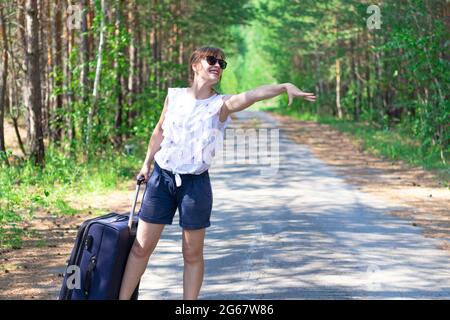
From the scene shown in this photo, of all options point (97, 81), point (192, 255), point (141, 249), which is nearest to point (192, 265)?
point (192, 255)

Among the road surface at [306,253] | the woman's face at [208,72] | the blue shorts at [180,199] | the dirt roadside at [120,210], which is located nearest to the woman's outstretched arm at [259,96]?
the woman's face at [208,72]

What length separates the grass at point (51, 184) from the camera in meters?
10.8

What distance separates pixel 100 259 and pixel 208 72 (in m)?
1.44

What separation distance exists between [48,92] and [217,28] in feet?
58.6

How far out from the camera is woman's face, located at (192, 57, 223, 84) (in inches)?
214

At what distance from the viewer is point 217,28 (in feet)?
141

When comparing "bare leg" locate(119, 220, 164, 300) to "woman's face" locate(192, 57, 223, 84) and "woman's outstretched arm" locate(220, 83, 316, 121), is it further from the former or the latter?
"woman's face" locate(192, 57, 223, 84)

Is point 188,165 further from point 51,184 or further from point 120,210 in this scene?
point 51,184

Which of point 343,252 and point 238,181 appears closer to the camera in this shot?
point 343,252

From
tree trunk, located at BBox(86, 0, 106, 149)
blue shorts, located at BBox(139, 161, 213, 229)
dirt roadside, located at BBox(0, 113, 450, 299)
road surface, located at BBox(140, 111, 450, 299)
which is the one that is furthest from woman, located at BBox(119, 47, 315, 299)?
tree trunk, located at BBox(86, 0, 106, 149)

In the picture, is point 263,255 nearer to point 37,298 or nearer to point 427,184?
point 37,298

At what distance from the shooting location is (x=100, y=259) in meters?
5.51

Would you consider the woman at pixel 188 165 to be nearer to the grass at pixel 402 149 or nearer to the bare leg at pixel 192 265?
the bare leg at pixel 192 265

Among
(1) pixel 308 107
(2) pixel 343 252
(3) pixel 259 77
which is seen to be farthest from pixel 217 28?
(3) pixel 259 77
